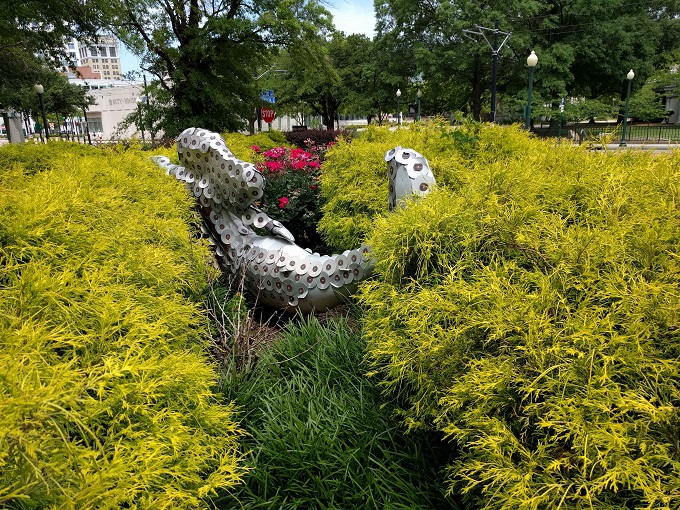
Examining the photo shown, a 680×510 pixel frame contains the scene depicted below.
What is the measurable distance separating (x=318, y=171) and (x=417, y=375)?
5.20 metres

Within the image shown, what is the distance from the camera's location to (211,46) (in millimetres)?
13359

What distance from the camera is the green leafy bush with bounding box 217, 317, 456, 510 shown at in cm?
212

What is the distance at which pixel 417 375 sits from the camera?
1.96 metres

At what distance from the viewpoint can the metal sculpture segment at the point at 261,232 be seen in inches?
122

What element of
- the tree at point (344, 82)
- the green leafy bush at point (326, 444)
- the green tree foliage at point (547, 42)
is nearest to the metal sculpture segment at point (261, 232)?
the green leafy bush at point (326, 444)

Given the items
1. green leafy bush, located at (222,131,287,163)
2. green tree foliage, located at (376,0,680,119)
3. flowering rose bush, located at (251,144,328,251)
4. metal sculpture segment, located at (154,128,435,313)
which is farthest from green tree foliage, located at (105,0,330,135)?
green tree foliage, located at (376,0,680,119)

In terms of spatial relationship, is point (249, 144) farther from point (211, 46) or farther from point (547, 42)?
point (547, 42)

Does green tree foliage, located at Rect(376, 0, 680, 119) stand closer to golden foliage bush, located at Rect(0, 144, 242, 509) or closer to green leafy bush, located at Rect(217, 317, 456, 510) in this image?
green leafy bush, located at Rect(217, 317, 456, 510)

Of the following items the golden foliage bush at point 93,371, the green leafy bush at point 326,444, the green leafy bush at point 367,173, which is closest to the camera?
the golden foliage bush at point 93,371

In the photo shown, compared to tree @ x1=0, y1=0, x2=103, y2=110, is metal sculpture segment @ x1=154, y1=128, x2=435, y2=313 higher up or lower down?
lower down

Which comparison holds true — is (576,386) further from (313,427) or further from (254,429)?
(254,429)

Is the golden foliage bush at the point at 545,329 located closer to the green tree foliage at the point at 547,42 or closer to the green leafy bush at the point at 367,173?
the green leafy bush at the point at 367,173

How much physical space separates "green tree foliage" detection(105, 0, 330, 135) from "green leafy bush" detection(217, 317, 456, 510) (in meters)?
12.4

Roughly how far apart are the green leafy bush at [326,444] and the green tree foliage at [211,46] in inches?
489
